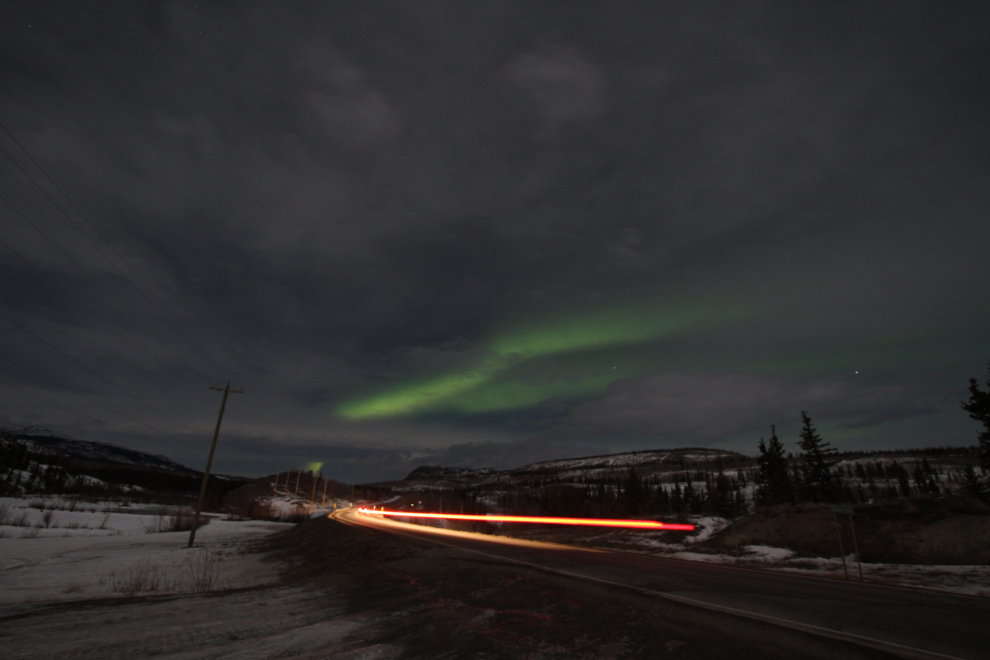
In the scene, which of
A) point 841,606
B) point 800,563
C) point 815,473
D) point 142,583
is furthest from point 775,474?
point 142,583

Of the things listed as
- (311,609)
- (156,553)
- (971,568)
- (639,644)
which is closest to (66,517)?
(156,553)

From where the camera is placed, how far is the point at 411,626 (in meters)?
9.38

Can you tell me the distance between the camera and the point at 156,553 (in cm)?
3077

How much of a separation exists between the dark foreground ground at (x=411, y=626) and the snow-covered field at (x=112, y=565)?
4919mm

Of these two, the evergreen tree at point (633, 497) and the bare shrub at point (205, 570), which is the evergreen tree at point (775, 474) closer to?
the evergreen tree at point (633, 497)

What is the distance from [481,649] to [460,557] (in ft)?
46.9

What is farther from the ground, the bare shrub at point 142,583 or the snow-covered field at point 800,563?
the snow-covered field at point 800,563

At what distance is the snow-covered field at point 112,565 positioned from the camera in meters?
17.2

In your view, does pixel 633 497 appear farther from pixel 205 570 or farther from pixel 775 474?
pixel 205 570

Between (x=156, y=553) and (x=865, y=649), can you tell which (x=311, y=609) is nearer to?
(x=865, y=649)

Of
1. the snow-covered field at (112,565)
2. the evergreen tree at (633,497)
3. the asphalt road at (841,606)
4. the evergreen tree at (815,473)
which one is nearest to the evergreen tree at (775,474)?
the evergreen tree at (815,473)

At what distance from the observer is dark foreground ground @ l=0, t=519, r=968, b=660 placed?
781 centimetres

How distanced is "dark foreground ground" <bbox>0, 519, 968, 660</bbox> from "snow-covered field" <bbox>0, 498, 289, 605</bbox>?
492 centimetres

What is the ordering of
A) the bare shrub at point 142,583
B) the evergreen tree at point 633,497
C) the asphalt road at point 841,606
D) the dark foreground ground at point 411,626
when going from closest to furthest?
the dark foreground ground at point 411,626
the asphalt road at point 841,606
the bare shrub at point 142,583
the evergreen tree at point 633,497
